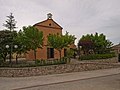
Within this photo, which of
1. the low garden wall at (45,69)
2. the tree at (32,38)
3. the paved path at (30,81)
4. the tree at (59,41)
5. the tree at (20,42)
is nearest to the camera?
the paved path at (30,81)

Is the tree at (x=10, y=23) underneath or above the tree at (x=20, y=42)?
above

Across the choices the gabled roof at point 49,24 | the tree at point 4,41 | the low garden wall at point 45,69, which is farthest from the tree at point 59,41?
the gabled roof at point 49,24

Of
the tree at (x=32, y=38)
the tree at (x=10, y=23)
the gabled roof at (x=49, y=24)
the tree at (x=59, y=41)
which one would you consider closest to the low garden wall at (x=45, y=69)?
the tree at (x=32, y=38)

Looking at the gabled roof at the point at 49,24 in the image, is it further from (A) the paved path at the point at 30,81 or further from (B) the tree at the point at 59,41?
(A) the paved path at the point at 30,81

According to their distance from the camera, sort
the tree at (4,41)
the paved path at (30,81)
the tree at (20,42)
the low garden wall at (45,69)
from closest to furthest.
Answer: the paved path at (30,81) < the low garden wall at (45,69) < the tree at (20,42) < the tree at (4,41)

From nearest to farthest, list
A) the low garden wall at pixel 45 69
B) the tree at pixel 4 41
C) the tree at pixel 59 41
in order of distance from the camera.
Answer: the low garden wall at pixel 45 69 < the tree at pixel 4 41 < the tree at pixel 59 41

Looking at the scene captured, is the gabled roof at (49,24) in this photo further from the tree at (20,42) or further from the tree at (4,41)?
the tree at (20,42)

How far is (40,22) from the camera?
34.0m

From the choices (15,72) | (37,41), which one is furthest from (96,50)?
(15,72)

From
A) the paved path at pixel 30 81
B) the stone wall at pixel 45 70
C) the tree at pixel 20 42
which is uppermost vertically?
the tree at pixel 20 42

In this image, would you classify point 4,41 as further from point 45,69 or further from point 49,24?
point 49,24

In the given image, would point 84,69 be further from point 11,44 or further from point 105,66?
point 11,44

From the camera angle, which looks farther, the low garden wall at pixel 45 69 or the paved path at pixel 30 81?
the low garden wall at pixel 45 69

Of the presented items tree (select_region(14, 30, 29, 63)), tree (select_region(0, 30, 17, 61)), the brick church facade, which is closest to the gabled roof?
the brick church facade
